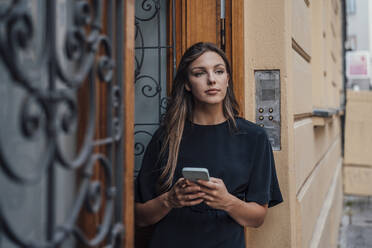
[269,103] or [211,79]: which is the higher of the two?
[211,79]

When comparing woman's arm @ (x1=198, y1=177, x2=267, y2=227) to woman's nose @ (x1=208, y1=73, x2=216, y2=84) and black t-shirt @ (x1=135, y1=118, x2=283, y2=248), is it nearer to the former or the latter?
black t-shirt @ (x1=135, y1=118, x2=283, y2=248)

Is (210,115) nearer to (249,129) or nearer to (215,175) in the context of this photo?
(249,129)

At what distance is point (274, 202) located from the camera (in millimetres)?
2104

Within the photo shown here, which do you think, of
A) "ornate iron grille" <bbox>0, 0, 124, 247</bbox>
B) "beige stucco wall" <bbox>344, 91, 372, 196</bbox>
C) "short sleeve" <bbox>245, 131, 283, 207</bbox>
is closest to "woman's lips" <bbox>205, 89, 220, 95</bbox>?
"short sleeve" <bbox>245, 131, 283, 207</bbox>

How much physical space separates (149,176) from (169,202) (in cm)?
23

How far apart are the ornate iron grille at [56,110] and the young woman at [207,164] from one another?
73 cm

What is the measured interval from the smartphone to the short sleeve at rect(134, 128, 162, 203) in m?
0.40

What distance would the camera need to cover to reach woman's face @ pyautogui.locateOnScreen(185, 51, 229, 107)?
6.54 ft

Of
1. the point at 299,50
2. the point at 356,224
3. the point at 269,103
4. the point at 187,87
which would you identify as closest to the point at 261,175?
the point at 187,87

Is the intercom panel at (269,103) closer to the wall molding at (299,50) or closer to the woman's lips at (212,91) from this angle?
the wall molding at (299,50)

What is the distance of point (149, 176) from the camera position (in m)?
2.02

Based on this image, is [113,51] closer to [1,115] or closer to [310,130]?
[1,115]

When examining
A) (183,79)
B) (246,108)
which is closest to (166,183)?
(183,79)

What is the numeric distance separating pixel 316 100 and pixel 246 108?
2.81 meters
